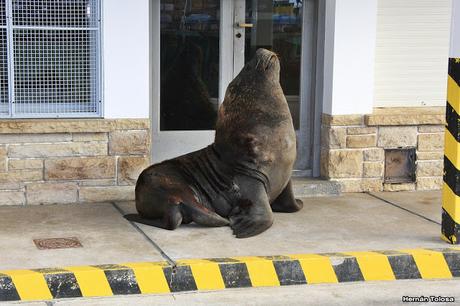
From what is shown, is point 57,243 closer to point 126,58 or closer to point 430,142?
point 126,58

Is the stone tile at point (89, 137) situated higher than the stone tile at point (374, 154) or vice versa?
the stone tile at point (89, 137)

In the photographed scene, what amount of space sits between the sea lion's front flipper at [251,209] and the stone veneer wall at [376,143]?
1672mm

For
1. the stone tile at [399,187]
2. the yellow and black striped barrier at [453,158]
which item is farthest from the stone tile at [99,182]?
the yellow and black striped barrier at [453,158]

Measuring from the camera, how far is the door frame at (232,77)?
8.49 metres

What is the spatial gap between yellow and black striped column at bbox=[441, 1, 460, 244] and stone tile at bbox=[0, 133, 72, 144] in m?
3.47

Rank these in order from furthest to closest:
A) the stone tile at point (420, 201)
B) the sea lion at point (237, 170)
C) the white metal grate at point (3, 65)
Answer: the stone tile at point (420, 201) → the white metal grate at point (3, 65) → the sea lion at point (237, 170)

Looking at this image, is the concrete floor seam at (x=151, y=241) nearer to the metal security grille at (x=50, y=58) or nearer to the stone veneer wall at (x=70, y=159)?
the stone veneer wall at (x=70, y=159)

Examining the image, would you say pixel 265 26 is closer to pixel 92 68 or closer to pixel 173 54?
pixel 173 54

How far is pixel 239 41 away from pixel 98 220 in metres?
2.55

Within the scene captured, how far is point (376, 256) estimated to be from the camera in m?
6.33

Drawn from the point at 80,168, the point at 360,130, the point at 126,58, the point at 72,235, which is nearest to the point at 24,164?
the point at 80,168

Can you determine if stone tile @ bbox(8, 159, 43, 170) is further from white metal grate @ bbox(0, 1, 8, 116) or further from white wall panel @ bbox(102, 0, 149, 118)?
white wall panel @ bbox(102, 0, 149, 118)

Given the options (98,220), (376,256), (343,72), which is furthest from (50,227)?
(343,72)

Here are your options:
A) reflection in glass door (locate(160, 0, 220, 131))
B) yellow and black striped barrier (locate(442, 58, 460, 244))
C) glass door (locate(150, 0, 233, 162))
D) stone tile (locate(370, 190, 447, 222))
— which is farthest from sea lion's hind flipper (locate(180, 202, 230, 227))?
stone tile (locate(370, 190, 447, 222))
